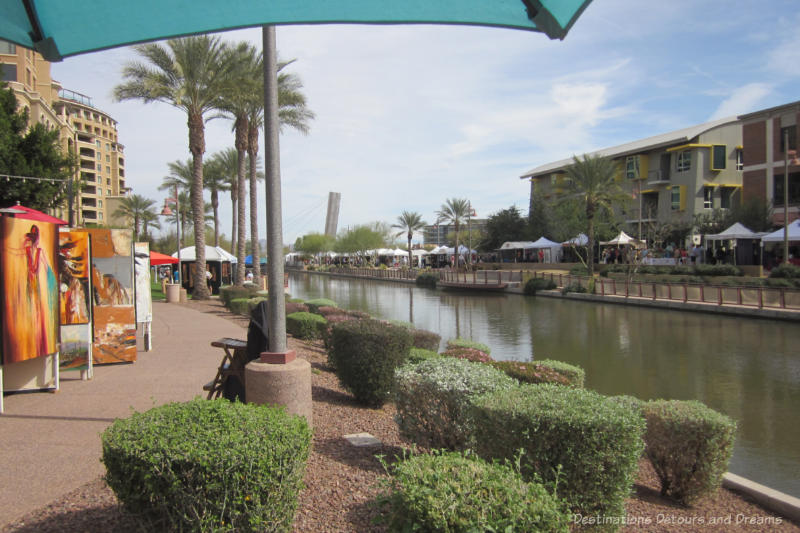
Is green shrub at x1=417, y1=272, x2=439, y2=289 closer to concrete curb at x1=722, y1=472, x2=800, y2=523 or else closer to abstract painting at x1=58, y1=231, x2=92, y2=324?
abstract painting at x1=58, y1=231, x2=92, y2=324

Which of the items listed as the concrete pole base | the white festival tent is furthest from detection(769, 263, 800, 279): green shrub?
the concrete pole base

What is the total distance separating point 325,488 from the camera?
13.0ft

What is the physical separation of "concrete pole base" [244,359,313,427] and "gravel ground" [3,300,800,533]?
21.0 inches

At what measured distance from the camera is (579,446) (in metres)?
3.35

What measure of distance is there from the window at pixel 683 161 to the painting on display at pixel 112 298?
170 ft

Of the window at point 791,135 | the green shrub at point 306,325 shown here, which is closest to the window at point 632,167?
the window at point 791,135

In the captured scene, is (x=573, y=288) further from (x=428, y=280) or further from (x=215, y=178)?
(x=215, y=178)

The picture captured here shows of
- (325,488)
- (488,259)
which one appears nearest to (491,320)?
(325,488)

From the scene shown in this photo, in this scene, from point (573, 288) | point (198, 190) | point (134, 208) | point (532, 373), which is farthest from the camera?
point (134, 208)

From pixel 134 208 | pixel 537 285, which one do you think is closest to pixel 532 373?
pixel 537 285

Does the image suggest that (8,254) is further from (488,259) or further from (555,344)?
(488,259)

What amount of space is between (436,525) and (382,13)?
2444mm

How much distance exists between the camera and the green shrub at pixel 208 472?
2.68 m

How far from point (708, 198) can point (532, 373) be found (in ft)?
168
